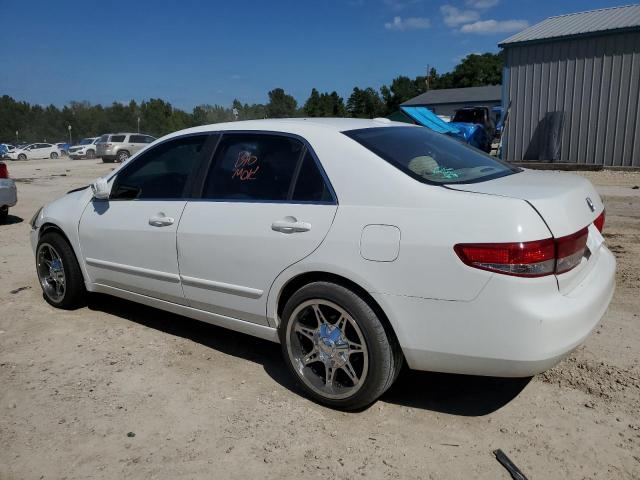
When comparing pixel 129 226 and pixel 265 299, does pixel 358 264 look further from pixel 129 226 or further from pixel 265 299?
pixel 129 226

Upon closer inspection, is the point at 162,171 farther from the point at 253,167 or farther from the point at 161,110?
the point at 161,110

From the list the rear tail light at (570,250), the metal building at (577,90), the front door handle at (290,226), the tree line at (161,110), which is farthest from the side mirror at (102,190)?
the tree line at (161,110)

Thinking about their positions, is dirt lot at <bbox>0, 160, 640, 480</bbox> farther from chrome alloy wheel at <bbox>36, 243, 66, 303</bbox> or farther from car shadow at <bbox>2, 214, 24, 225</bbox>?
car shadow at <bbox>2, 214, 24, 225</bbox>

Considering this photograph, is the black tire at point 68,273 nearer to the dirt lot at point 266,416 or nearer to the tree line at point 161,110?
the dirt lot at point 266,416

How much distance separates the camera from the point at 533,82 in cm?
1595

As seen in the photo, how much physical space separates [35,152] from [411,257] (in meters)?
47.1

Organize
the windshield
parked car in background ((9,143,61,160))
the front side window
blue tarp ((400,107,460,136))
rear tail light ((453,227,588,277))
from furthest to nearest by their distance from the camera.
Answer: parked car in background ((9,143,61,160)) → the windshield → blue tarp ((400,107,460,136)) → the front side window → rear tail light ((453,227,588,277))

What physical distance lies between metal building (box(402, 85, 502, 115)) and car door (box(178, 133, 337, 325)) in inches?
1946

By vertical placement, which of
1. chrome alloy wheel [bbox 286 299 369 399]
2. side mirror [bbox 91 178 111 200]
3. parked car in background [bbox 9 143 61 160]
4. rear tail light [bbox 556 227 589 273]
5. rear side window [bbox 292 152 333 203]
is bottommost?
parked car in background [bbox 9 143 61 160]

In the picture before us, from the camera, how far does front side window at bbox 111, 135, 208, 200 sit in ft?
12.6

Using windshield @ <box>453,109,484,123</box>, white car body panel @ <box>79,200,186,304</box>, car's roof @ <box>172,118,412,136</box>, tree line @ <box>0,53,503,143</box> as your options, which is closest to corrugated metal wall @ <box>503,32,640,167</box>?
windshield @ <box>453,109,484,123</box>

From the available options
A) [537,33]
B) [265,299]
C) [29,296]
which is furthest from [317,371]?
[537,33]

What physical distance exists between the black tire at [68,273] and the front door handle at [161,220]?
4.05 ft

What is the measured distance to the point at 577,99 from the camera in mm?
15117
